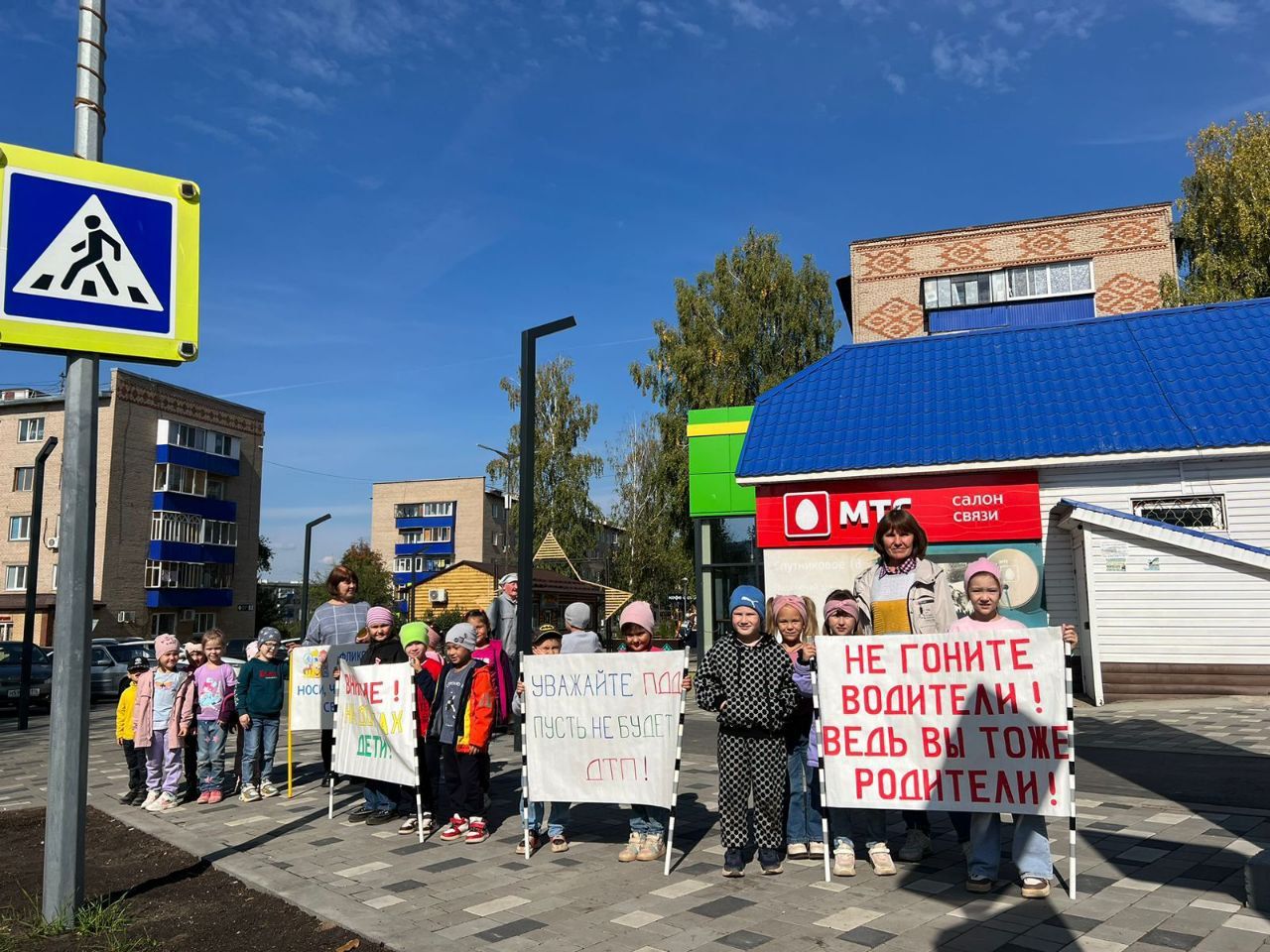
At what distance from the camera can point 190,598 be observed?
53531 mm

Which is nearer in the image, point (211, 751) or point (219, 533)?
point (211, 751)

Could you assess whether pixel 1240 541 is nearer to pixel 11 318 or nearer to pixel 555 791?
pixel 555 791

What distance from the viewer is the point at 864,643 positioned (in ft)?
19.3

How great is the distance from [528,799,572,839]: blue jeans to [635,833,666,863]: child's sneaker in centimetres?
71

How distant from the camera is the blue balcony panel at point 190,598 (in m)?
51.2

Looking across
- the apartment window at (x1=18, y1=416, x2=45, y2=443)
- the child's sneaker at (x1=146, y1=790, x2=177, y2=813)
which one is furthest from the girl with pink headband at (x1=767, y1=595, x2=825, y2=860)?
the apartment window at (x1=18, y1=416, x2=45, y2=443)

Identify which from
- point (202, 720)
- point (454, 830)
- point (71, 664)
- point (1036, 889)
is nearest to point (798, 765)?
point (1036, 889)

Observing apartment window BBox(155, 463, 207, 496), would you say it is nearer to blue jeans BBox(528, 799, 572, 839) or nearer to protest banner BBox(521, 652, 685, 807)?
blue jeans BBox(528, 799, 572, 839)

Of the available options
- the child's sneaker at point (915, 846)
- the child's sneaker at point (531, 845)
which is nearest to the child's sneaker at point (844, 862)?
the child's sneaker at point (915, 846)

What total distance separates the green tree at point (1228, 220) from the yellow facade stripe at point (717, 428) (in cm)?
1784

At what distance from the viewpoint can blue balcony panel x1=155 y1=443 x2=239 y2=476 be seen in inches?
2060

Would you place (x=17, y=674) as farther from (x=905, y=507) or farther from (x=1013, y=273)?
(x=1013, y=273)

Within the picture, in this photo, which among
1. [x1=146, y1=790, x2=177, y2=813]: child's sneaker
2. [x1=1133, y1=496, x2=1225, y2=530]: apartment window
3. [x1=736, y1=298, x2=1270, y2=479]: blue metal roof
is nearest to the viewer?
[x1=146, y1=790, x2=177, y2=813]: child's sneaker

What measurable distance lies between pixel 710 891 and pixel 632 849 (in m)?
0.93
